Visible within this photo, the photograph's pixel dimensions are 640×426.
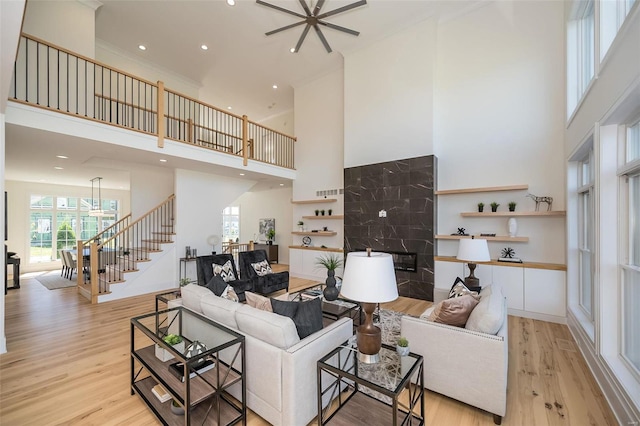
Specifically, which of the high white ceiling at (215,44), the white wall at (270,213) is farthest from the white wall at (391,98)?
the white wall at (270,213)

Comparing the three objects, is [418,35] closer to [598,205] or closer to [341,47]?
[341,47]

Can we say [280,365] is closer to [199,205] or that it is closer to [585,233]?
[585,233]

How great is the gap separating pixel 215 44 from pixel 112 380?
6632mm

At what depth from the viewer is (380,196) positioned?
5.84 metres

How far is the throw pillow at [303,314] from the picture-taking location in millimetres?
2105

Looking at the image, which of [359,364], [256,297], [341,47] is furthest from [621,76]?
[341,47]

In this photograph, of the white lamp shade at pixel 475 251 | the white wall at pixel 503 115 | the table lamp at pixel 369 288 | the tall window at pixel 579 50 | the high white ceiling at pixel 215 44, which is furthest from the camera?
the high white ceiling at pixel 215 44

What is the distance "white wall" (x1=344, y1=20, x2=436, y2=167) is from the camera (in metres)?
5.39

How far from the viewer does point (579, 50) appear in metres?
3.86

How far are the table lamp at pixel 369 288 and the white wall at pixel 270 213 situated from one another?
786 cm

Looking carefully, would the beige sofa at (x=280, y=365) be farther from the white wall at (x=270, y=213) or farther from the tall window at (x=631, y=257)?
the white wall at (x=270, y=213)

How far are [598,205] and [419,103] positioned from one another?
368cm

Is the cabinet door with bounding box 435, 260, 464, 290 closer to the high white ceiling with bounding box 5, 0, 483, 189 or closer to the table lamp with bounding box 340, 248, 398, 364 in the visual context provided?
the table lamp with bounding box 340, 248, 398, 364

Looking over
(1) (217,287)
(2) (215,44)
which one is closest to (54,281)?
(1) (217,287)
